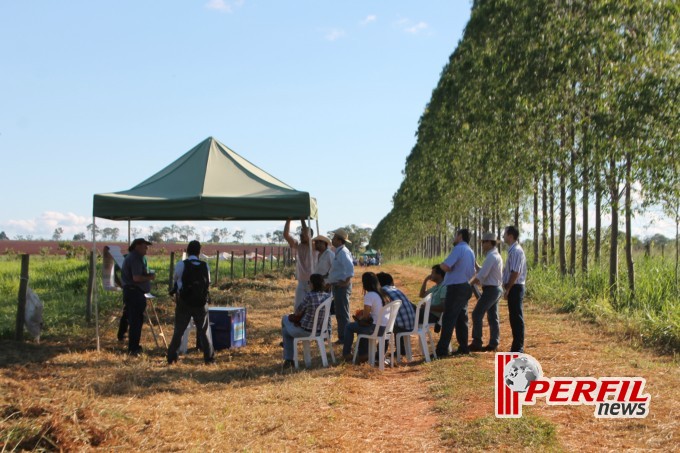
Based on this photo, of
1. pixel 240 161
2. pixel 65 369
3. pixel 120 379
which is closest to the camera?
pixel 120 379

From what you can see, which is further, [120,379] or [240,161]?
[240,161]

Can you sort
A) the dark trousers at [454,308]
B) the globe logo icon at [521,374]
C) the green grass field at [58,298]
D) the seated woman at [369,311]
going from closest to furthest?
the globe logo icon at [521,374]
the seated woman at [369,311]
the dark trousers at [454,308]
the green grass field at [58,298]

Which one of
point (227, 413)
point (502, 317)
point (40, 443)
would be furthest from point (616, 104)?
point (40, 443)

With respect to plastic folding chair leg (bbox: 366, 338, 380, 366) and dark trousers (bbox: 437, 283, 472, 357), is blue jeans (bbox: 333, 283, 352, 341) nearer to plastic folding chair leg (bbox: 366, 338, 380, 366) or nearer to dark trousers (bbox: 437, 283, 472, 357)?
plastic folding chair leg (bbox: 366, 338, 380, 366)

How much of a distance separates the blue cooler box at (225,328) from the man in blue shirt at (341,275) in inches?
67.8

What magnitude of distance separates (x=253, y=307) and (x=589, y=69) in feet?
32.6

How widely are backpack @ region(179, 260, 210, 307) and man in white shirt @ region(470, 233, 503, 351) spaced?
395 cm

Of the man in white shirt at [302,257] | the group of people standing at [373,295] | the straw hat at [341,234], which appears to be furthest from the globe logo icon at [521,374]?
the man in white shirt at [302,257]

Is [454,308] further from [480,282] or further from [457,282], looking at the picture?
[480,282]

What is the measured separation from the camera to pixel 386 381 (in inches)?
368

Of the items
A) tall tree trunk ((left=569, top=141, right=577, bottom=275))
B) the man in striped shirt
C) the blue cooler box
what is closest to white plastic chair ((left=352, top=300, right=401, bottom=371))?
the man in striped shirt

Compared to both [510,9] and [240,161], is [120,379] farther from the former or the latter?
[510,9]

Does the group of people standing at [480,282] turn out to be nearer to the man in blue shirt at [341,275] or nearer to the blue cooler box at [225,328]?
the man in blue shirt at [341,275]

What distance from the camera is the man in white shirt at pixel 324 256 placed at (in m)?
11.6
